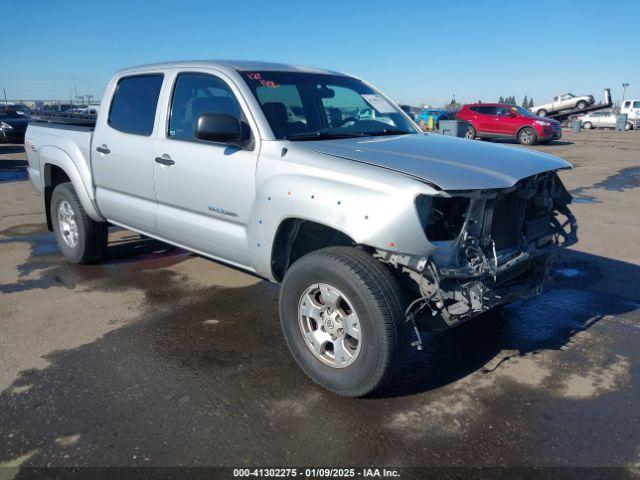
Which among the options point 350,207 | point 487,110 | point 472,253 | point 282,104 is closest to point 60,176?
point 282,104

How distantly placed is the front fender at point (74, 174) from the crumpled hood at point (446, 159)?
2668 millimetres

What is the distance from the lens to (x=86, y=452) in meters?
2.76

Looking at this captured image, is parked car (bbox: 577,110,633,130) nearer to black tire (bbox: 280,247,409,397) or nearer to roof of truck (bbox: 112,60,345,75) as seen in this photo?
roof of truck (bbox: 112,60,345,75)

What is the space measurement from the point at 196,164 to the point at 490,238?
2.19 meters

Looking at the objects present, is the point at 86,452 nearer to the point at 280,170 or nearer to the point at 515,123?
the point at 280,170

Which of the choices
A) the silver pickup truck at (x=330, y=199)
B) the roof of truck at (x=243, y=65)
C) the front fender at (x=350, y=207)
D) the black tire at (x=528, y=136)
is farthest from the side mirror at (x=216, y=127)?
the black tire at (x=528, y=136)

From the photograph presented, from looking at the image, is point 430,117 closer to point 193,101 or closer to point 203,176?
point 193,101

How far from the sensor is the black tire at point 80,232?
18.0 ft

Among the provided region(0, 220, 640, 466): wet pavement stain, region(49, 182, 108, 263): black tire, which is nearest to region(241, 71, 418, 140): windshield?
region(0, 220, 640, 466): wet pavement stain

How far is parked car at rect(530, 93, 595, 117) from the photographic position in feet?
109

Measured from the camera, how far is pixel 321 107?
434 cm

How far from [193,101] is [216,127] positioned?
37.4 inches

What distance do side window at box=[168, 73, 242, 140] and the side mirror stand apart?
44 cm

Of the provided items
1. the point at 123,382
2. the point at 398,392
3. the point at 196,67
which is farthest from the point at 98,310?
the point at 398,392
